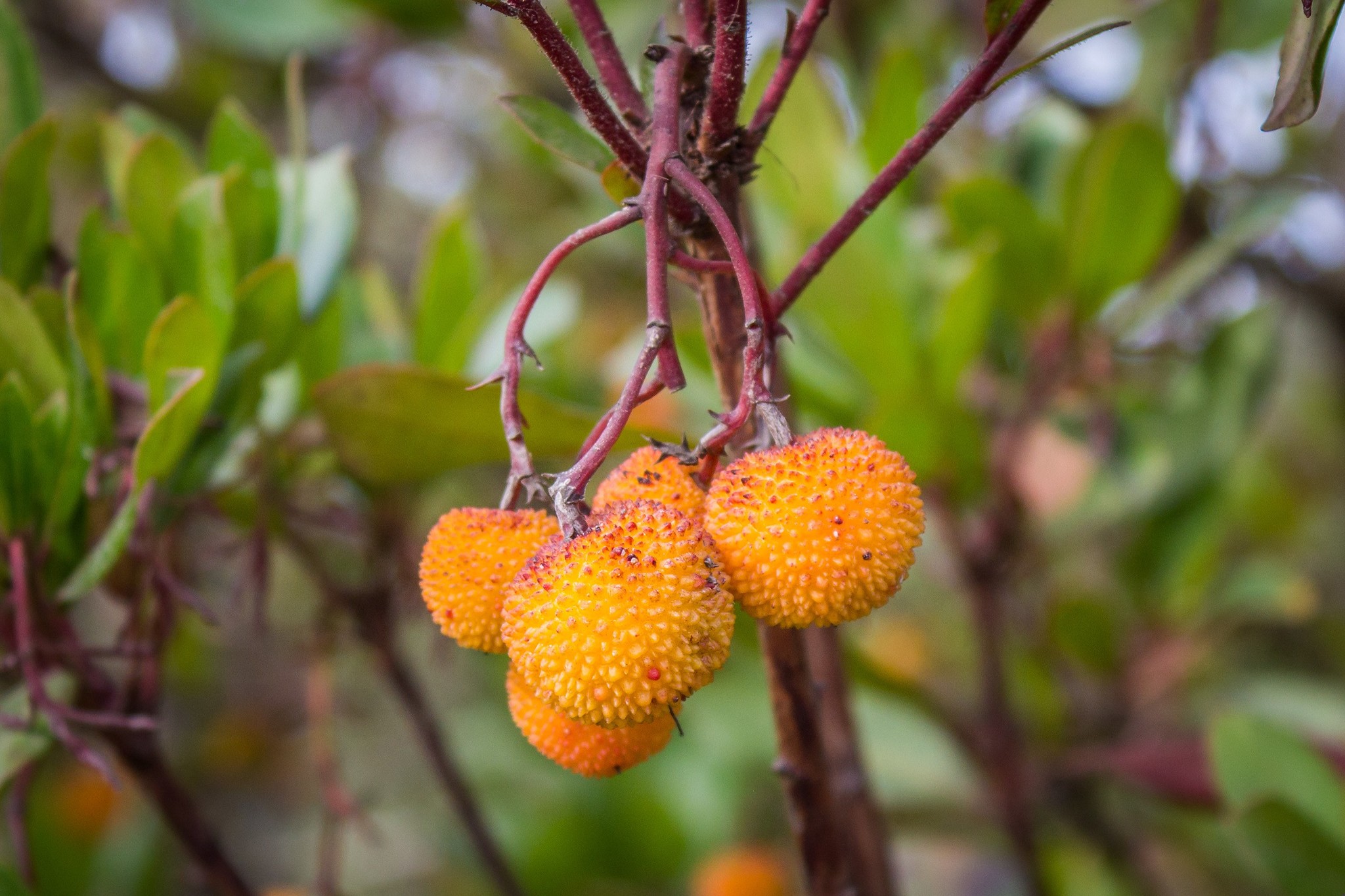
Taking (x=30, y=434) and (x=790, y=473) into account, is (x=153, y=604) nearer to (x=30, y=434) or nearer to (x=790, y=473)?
(x=30, y=434)

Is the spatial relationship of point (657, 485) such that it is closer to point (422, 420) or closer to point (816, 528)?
point (816, 528)

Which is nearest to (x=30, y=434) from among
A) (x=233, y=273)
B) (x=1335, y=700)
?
(x=233, y=273)

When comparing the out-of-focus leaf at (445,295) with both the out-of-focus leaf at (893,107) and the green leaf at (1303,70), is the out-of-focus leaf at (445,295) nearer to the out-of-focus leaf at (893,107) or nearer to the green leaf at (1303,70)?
the out-of-focus leaf at (893,107)

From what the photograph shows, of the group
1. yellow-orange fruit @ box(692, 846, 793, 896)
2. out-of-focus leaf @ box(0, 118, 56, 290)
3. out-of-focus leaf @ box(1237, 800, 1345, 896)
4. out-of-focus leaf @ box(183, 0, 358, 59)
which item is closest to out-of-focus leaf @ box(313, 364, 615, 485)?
out-of-focus leaf @ box(0, 118, 56, 290)

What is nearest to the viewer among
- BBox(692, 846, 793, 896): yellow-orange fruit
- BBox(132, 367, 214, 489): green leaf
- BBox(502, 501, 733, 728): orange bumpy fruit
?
BBox(502, 501, 733, 728): orange bumpy fruit

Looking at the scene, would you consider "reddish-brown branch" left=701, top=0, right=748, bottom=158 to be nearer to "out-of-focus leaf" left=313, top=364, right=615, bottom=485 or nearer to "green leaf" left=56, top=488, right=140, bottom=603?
"out-of-focus leaf" left=313, top=364, right=615, bottom=485

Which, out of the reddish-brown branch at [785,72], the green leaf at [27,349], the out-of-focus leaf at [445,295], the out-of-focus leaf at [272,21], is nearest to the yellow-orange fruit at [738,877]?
the out-of-focus leaf at [445,295]
